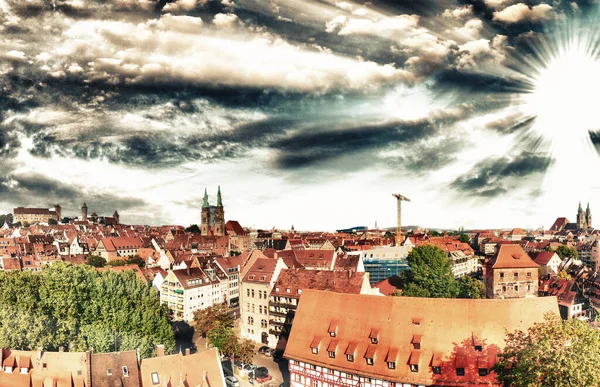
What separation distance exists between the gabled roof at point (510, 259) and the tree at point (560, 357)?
170ft

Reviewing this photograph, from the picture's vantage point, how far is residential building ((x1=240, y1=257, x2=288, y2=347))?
2447 inches

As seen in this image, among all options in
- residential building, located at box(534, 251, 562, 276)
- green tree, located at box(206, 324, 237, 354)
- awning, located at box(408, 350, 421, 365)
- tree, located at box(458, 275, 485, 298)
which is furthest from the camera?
residential building, located at box(534, 251, 562, 276)

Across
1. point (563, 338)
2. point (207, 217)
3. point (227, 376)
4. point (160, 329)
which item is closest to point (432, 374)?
point (563, 338)

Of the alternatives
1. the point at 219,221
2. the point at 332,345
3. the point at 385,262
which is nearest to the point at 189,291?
the point at 332,345

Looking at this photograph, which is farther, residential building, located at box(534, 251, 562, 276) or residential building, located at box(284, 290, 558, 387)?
residential building, located at box(534, 251, 562, 276)

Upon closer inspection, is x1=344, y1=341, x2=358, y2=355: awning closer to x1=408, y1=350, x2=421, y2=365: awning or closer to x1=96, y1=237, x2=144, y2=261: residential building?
x1=408, y1=350, x2=421, y2=365: awning

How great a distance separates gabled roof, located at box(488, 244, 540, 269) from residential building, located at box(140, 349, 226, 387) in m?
55.5

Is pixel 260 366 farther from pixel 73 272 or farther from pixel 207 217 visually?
pixel 207 217

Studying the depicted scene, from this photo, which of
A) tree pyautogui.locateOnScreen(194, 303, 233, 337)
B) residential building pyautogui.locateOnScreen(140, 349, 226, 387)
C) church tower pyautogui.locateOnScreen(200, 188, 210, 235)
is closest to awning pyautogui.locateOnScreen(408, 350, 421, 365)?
residential building pyautogui.locateOnScreen(140, 349, 226, 387)

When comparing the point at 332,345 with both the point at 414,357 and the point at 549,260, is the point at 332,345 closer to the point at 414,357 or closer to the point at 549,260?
the point at 414,357

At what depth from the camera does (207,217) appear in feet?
597

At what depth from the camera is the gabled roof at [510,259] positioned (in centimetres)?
7656

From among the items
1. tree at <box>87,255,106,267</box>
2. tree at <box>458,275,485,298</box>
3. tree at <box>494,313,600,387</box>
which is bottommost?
tree at <box>458,275,485,298</box>

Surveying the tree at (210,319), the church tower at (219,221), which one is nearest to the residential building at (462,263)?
the tree at (210,319)
